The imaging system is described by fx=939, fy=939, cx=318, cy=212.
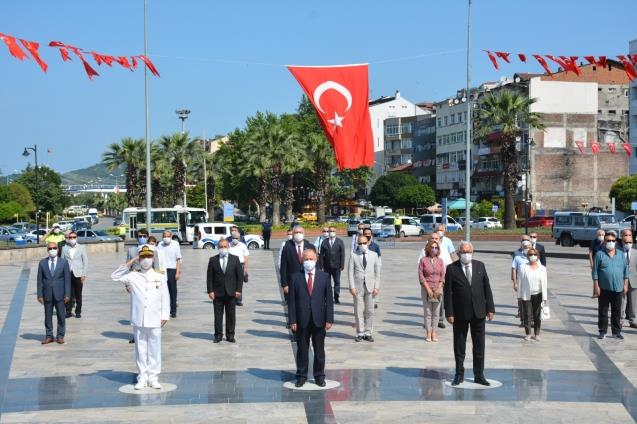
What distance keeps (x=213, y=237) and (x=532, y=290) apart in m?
37.9

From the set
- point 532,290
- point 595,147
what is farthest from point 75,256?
point 595,147

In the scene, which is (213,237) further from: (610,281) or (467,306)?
(467,306)

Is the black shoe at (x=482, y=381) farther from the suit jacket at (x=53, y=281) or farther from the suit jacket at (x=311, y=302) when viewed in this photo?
A: the suit jacket at (x=53, y=281)

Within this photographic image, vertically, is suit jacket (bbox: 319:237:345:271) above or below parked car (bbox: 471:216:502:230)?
above

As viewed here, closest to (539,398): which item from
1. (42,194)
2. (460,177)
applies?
(460,177)

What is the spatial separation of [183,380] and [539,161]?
2938 inches

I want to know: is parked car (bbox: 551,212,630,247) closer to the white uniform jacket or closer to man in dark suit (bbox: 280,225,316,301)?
man in dark suit (bbox: 280,225,316,301)

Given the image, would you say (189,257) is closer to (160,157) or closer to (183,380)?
(183,380)

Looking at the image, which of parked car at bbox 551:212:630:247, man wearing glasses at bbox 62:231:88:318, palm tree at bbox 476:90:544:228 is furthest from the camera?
palm tree at bbox 476:90:544:228

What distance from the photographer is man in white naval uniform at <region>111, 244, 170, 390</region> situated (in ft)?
34.8

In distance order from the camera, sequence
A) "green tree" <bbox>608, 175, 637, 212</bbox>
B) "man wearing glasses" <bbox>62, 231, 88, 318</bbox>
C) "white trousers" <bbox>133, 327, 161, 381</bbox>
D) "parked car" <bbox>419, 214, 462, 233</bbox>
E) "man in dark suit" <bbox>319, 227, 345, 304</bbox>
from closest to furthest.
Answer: "white trousers" <bbox>133, 327, 161, 381</bbox> → "man wearing glasses" <bbox>62, 231, 88, 318</bbox> → "man in dark suit" <bbox>319, 227, 345, 304</bbox> → "parked car" <bbox>419, 214, 462, 233</bbox> → "green tree" <bbox>608, 175, 637, 212</bbox>

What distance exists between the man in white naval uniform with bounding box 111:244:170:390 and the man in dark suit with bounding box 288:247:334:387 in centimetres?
148

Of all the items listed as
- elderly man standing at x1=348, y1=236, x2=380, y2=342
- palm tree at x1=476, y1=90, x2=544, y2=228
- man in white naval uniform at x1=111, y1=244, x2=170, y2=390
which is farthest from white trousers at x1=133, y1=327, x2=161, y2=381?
palm tree at x1=476, y1=90, x2=544, y2=228

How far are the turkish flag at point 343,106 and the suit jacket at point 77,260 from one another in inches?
190
